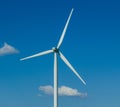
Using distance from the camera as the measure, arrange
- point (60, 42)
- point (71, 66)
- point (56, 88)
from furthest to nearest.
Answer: point (60, 42)
point (56, 88)
point (71, 66)

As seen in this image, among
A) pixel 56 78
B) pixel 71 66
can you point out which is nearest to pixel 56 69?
pixel 56 78

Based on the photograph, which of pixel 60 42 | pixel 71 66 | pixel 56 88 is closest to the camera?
pixel 71 66

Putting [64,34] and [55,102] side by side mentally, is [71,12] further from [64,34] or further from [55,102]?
[55,102]

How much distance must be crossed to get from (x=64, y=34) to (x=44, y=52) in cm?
459

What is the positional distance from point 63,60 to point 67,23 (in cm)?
607

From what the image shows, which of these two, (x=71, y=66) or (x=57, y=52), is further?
(x=57, y=52)

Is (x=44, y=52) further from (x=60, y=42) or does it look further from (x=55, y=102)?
(x=55, y=102)

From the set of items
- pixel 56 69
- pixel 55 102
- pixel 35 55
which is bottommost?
pixel 55 102

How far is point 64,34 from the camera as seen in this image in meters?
55.9

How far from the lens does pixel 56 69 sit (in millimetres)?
52594

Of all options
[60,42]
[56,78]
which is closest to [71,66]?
[56,78]

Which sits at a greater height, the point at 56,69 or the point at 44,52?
the point at 44,52

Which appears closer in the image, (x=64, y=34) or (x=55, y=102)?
(x=55, y=102)

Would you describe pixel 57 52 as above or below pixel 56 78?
above
